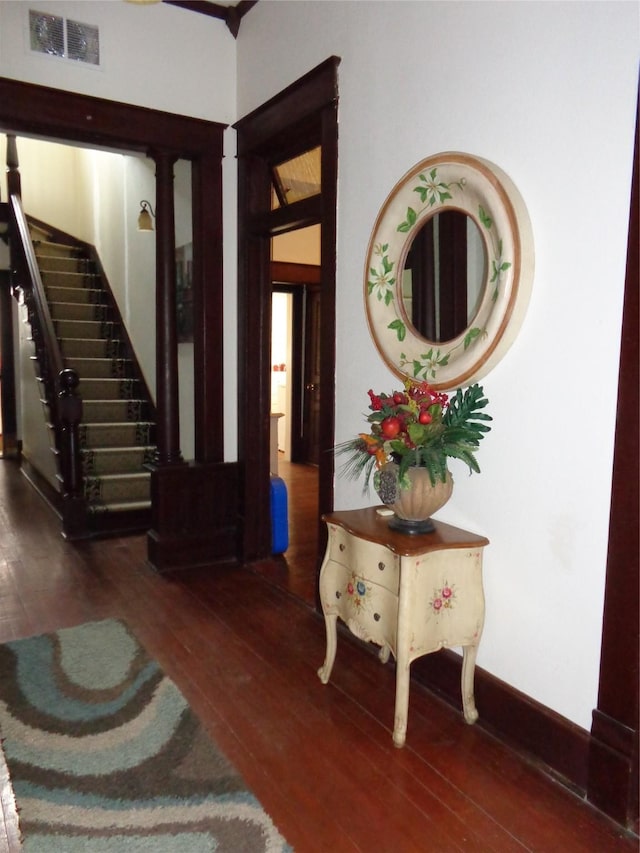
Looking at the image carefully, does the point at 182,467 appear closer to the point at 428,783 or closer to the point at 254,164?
the point at 254,164

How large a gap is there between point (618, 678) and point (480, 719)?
24.7 inches

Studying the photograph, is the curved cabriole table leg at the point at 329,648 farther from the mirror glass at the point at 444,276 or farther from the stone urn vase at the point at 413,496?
the mirror glass at the point at 444,276

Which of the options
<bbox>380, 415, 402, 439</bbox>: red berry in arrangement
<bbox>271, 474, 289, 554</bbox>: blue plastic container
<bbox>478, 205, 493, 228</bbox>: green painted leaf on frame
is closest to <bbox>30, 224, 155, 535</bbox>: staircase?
<bbox>271, 474, 289, 554</bbox>: blue plastic container

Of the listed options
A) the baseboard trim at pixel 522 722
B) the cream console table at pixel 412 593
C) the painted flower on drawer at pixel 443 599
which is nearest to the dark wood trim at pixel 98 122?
the cream console table at pixel 412 593

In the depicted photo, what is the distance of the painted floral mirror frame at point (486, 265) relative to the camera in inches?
79.0

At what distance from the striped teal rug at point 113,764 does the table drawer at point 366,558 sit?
2.51 feet

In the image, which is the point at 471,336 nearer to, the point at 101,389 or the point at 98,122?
the point at 98,122

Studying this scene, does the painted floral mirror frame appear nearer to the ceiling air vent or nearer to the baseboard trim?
the baseboard trim

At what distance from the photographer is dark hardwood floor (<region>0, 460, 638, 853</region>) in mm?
1739

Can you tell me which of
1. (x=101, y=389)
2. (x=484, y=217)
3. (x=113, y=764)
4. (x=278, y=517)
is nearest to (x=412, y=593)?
(x=113, y=764)

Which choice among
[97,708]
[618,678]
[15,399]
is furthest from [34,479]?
[618,678]

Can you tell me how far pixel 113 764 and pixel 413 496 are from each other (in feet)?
4.28

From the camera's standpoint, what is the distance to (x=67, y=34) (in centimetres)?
334

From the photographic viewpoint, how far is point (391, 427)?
205cm
